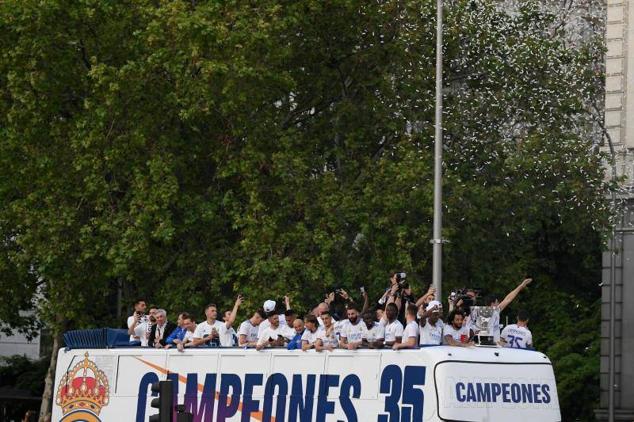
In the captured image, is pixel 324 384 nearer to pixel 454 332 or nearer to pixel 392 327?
pixel 392 327

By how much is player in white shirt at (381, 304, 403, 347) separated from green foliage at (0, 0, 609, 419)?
1423 cm

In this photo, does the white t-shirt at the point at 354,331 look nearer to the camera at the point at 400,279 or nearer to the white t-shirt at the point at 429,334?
the white t-shirt at the point at 429,334

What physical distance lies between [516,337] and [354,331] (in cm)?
256

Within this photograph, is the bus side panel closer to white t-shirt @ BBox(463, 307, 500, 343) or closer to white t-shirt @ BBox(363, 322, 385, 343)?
white t-shirt @ BBox(463, 307, 500, 343)

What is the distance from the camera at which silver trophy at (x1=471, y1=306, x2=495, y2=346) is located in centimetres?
2456

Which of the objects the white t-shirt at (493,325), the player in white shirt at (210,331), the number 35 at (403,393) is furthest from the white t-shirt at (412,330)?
the player in white shirt at (210,331)

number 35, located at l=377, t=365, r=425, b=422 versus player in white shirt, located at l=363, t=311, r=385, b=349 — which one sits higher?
player in white shirt, located at l=363, t=311, r=385, b=349

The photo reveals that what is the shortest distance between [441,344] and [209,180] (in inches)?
769

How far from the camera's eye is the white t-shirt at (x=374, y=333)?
79.9 feet

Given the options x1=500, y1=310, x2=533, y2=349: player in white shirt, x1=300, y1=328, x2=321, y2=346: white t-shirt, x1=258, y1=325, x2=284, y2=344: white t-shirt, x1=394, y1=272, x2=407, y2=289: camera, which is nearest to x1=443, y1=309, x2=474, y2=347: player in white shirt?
x1=500, y1=310, x2=533, y2=349: player in white shirt

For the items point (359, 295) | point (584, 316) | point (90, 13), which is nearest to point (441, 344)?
point (359, 295)

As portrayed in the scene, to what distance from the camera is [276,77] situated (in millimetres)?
39906

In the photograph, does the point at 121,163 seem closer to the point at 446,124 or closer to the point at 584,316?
the point at 446,124

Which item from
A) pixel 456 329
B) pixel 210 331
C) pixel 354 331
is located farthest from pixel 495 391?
pixel 210 331
